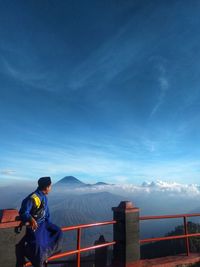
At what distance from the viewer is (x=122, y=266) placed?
23.5 ft

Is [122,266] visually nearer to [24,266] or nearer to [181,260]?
[181,260]

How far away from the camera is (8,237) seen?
4684mm

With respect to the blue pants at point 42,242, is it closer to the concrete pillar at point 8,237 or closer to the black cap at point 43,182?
the concrete pillar at point 8,237

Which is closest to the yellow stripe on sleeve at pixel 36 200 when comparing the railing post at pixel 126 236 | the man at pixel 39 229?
the man at pixel 39 229

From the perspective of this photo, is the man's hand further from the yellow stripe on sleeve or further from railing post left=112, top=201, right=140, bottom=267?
railing post left=112, top=201, right=140, bottom=267

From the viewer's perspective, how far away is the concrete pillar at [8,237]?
15.2ft

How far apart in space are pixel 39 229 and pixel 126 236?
10.4 ft

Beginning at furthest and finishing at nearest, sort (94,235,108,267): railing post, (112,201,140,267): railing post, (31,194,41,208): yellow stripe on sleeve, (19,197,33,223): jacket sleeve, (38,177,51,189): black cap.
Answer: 1. (94,235,108,267): railing post
2. (112,201,140,267): railing post
3. (38,177,51,189): black cap
4. (31,194,41,208): yellow stripe on sleeve
5. (19,197,33,223): jacket sleeve

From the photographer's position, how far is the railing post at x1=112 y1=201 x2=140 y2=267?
716 centimetres

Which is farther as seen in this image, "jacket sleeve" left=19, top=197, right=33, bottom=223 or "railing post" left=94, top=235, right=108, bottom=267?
"railing post" left=94, top=235, right=108, bottom=267

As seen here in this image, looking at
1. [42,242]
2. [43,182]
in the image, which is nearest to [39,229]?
[42,242]

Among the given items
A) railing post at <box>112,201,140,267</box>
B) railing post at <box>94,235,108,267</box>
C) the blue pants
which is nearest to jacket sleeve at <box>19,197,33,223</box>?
the blue pants

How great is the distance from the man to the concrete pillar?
19cm

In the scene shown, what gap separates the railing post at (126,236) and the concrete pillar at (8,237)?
317cm
